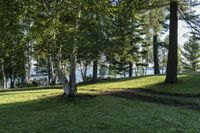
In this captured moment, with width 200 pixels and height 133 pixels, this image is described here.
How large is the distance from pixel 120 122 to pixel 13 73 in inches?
1670

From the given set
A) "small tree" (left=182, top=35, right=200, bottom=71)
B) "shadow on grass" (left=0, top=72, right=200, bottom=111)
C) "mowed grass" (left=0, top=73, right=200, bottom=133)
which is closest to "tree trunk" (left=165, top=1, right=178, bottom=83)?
"shadow on grass" (left=0, top=72, right=200, bottom=111)

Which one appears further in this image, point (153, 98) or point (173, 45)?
point (173, 45)

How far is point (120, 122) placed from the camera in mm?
12820

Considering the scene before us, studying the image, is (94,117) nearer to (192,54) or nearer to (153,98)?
(153,98)

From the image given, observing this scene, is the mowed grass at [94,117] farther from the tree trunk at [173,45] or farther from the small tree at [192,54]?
the small tree at [192,54]

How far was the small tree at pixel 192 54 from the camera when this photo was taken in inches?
2863

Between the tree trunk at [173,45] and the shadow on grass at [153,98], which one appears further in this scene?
the tree trunk at [173,45]

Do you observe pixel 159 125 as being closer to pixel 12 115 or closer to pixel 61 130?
pixel 61 130

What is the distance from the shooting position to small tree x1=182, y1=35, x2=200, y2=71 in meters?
72.7

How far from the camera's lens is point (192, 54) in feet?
241

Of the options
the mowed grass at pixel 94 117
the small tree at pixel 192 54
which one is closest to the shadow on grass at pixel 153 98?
the mowed grass at pixel 94 117

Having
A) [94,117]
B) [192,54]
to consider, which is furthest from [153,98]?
[192,54]

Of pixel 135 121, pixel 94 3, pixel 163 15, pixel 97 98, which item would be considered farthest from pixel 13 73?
pixel 135 121

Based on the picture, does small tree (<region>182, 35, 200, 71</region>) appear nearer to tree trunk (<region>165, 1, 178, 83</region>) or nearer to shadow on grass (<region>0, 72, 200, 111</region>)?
tree trunk (<region>165, 1, 178, 83</region>)
